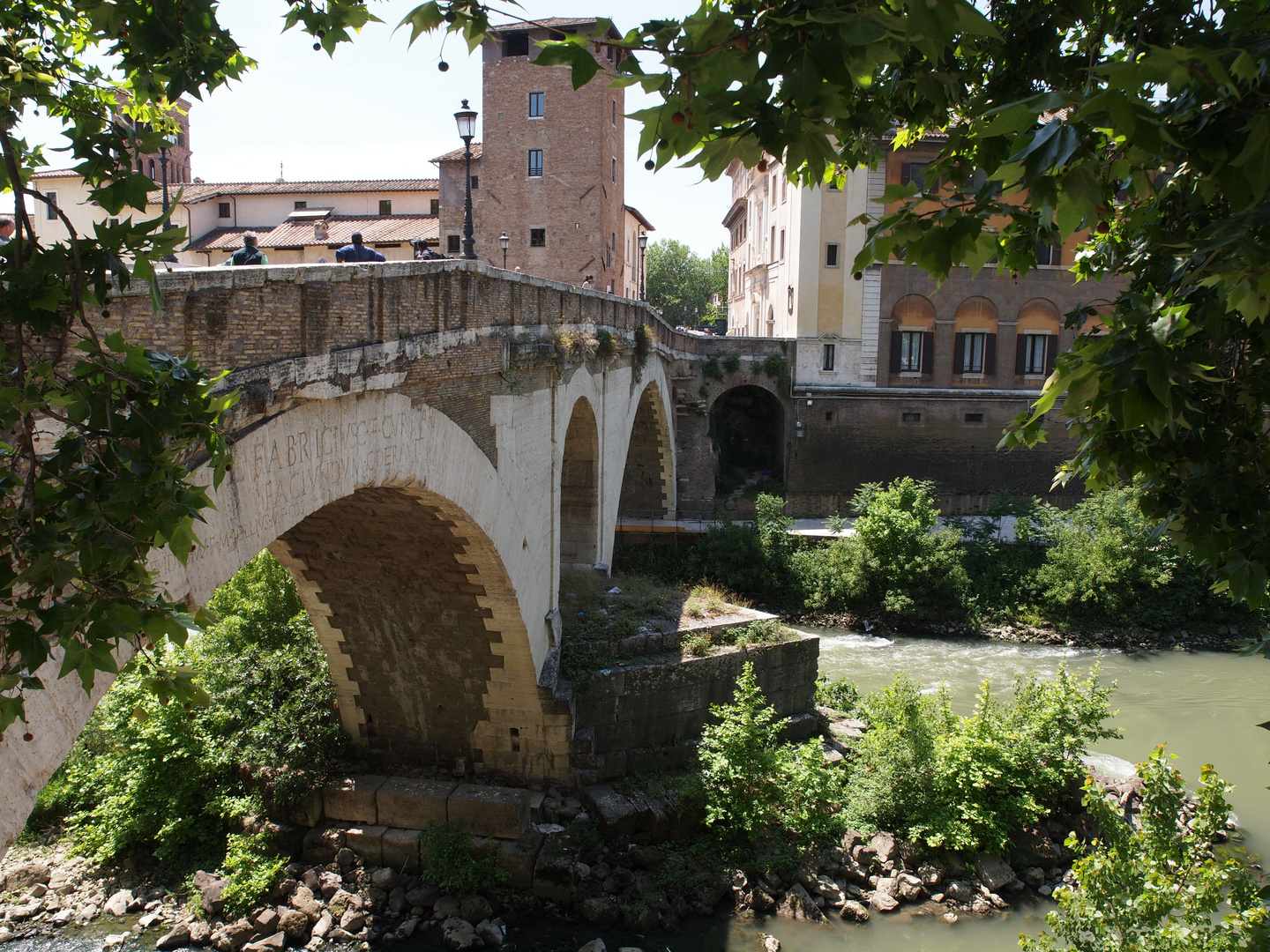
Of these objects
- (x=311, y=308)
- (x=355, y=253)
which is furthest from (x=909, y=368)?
(x=311, y=308)

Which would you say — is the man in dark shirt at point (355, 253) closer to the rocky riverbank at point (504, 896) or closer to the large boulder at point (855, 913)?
the rocky riverbank at point (504, 896)

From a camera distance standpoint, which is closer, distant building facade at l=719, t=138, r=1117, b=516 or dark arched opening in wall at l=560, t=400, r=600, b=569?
dark arched opening in wall at l=560, t=400, r=600, b=569

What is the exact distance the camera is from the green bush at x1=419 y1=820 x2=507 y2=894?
9.32 meters

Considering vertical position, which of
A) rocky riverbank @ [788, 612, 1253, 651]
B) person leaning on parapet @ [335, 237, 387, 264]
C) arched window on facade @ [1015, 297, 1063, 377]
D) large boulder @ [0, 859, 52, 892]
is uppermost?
arched window on facade @ [1015, 297, 1063, 377]

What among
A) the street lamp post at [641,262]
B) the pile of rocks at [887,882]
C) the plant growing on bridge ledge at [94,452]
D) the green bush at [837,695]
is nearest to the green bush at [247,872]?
the pile of rocks at [887,882]

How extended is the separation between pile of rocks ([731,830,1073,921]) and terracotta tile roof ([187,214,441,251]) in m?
22.9

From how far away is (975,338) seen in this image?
26.2 metres

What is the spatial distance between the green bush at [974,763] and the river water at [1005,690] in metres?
0.88

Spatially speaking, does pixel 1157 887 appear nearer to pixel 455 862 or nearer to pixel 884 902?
pixel 884 902

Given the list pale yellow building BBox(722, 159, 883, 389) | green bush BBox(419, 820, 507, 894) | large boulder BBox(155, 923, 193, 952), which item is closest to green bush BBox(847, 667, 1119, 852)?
green bush BBox(419, 820, 507, 894)

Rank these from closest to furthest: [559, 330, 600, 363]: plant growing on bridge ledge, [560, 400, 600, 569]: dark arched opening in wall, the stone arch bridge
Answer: the stone arch bridge, [559, 330, 600, 363]: plant growing on bridge ledge, [560, 400, 600, 569]: dark arched opening in wall

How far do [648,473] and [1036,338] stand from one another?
36.3 feet

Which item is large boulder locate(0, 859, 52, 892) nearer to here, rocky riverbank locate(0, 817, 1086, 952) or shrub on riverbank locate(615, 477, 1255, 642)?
rocky riverbank locate(0, 817, 1086, 952)

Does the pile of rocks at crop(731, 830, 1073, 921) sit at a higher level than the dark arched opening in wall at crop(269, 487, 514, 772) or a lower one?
lower
